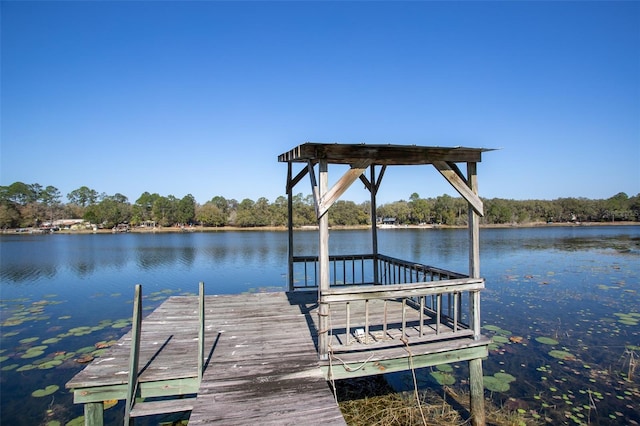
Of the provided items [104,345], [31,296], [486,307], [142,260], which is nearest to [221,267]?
[142,260]

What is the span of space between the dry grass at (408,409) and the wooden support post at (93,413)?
10.9ft

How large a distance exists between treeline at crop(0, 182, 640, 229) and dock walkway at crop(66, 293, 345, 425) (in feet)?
230

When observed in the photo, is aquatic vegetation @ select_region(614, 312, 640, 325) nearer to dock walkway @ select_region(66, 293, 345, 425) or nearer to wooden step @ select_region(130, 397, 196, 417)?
dock walkway @ select_region(66, 293, 345, 425)

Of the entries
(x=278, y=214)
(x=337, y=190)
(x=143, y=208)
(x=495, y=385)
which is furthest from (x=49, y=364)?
(x=143, y=208)

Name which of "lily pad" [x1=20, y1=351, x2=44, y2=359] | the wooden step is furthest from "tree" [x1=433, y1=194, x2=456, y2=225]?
the wooden step

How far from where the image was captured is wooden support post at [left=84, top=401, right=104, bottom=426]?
13.2ft

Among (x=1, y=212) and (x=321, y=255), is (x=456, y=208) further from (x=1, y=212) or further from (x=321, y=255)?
(x=1, y=212)

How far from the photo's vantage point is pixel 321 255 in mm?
4648

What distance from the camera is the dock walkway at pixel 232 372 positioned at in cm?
346

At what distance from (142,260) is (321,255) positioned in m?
24.7

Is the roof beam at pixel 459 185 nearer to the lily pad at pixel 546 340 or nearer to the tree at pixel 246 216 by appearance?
the lily pad at pixel 546 340

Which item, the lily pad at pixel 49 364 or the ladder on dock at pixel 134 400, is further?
the lily pad at pixel 49 364

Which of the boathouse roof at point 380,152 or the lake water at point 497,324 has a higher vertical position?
the boathouse roof at point 380,152

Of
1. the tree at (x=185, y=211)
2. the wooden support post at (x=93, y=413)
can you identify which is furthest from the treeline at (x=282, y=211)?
the wooden support post at (x=93, y=413)
